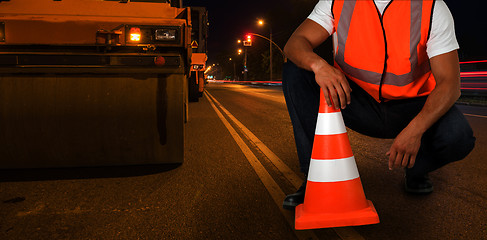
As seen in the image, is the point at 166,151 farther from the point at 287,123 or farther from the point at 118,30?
the point at 287,123

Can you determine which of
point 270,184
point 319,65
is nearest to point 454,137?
point 319,65

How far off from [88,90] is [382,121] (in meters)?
2.49

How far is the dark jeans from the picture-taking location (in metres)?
2.75

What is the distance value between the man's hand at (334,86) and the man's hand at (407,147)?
40 cm

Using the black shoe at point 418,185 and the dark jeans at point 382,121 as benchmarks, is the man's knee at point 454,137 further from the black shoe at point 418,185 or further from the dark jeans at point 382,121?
the black shoe at point 418,185

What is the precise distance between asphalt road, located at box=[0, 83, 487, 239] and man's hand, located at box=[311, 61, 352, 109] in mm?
804

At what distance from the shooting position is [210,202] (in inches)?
119

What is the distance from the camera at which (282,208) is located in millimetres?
2836

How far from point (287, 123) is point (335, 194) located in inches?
227

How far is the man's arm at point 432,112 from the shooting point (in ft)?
7.96

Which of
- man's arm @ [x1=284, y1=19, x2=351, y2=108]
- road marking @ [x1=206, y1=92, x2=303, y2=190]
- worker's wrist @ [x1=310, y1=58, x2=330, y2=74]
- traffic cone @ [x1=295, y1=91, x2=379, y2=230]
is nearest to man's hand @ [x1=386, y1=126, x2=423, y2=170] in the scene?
traffic cone @ [x1=295, y1=91, x2=379, y2=230]

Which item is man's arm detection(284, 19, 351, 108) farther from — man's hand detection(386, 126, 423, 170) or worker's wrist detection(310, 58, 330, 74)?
man's hand detection(386, 126, 423, 170)

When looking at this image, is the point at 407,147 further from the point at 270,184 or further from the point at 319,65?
the point at 270,184

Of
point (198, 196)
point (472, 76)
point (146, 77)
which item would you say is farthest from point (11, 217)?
point (472, 76)
